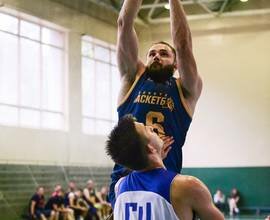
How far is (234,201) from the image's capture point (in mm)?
22516

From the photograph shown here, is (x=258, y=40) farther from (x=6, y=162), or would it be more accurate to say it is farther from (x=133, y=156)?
(x=133, y=156)

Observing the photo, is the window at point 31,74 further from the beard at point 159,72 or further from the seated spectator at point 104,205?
the beard at point 159,72

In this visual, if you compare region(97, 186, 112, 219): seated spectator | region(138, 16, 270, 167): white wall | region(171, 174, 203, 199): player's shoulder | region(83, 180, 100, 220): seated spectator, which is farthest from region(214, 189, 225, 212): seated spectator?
region(171, 174, 203, 199): player's shoulder

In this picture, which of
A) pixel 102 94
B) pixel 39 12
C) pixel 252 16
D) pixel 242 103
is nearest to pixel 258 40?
pixel 252 16

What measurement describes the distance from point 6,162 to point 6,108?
1638mm

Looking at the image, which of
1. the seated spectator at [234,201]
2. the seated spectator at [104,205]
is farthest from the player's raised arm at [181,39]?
the seated spectator at [234,201]

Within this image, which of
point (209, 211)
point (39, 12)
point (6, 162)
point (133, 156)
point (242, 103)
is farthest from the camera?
point (242, 103)

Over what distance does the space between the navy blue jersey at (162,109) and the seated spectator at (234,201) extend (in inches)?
747

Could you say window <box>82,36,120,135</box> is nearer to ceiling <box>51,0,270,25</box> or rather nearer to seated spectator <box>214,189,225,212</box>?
ceiling <box>51,0,270,25</box>

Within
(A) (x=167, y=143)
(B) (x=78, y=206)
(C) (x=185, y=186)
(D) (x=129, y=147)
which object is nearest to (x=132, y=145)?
(D) (x=129, y=147)

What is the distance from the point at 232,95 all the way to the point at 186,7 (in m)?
4.19

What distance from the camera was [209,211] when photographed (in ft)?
8.93

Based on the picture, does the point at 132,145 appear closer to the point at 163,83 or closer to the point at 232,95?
the point at 163,83

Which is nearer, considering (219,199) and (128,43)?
(128,43)
